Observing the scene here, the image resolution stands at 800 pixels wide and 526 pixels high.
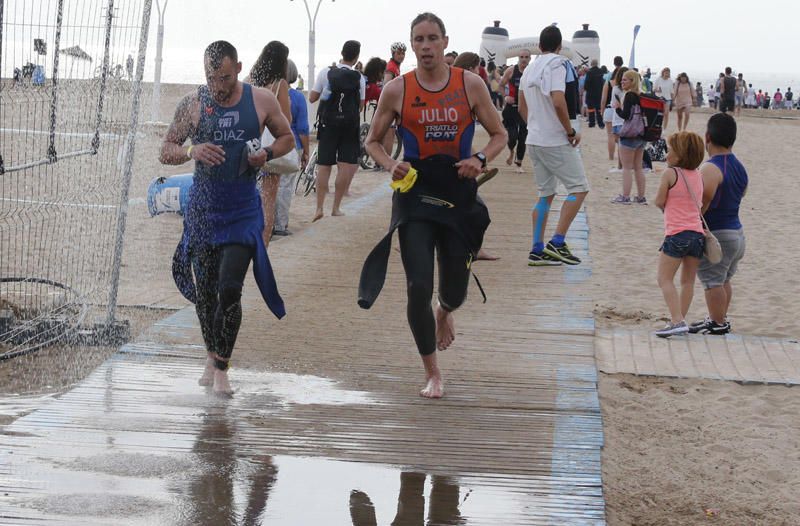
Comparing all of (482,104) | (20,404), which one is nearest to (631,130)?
(482,104)

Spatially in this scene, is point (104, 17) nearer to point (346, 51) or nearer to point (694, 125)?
point (346, 51)

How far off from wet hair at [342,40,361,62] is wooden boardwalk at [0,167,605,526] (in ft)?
15.9

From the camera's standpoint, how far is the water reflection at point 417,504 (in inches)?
158

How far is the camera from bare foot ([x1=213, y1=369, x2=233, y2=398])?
5.55m

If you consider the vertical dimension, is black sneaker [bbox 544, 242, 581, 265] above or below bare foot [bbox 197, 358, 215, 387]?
above

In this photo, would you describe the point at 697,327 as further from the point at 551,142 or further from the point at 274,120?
the point at 274,120

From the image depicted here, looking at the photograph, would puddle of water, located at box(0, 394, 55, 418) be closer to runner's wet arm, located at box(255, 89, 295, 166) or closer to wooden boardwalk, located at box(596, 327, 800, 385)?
runner's wet arm, located at box(255, 89, 295, 166)

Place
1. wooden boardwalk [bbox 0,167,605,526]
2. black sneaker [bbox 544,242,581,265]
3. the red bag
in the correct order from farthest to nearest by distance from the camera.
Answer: the red bag → black sneaker [bbox 544,242,581,265] → wooden boardwalk [bbox 0,167,605,526]

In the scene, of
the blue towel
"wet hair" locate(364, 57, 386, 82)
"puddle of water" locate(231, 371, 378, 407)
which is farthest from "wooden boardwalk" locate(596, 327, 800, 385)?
"wet hair" locate(364, 57, 386, 82)

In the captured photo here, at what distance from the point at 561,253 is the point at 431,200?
15.1 feet

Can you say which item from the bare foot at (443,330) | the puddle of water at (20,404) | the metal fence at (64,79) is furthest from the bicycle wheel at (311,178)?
the puddle of water at (20,404)

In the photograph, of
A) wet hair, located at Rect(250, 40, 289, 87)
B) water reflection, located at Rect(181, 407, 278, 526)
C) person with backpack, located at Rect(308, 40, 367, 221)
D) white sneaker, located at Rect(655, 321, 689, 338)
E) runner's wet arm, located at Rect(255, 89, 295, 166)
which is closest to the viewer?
water reflection, located at Rect(181, 407, 278, 526)

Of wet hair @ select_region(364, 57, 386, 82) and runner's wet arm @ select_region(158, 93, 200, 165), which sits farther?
wet hair @ select_region(364, 57, 386, 82)

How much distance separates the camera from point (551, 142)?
31.5ft
